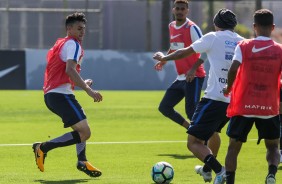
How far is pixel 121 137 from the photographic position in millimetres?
17031

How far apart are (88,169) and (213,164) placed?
1.87 meters

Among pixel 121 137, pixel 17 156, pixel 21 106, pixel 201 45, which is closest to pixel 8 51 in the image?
pixel 21 106

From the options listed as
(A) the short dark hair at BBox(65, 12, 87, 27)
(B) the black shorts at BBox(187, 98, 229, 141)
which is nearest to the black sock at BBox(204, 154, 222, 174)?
(B) the black shorts at BBox(187, 98, 229, 141)

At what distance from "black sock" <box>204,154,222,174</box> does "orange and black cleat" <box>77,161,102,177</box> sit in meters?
1.61

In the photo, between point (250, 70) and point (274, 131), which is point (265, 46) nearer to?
point (250, 70)

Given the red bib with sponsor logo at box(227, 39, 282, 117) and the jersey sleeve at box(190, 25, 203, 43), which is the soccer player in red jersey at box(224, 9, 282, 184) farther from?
the jersey sleeve at box(190, 25, 203, 43)

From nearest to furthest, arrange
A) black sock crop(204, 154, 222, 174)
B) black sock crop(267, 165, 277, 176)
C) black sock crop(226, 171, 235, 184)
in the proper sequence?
black sock crop(226, 171, 235, 184), black sock crop(267, 165, 277, 176), black sock crop(204, 154, 222, 174)

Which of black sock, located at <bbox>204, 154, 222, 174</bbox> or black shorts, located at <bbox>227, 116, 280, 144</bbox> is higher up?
black shorts, located at <bbox>227, 116, 280, 144</bbox>

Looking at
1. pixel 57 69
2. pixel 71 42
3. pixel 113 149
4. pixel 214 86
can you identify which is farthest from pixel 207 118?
pixel 113 149

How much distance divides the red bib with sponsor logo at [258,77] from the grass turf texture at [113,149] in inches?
68.3

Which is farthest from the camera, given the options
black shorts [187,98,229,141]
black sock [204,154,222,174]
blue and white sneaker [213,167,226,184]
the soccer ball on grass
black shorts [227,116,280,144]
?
the soccer ball on grass

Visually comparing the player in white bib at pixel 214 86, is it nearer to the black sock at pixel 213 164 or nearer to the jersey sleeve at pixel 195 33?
the black sock at pixel 213 164

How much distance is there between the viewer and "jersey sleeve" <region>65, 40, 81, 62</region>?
1157 centimetres

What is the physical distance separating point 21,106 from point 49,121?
4.10 metres
